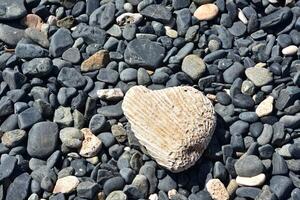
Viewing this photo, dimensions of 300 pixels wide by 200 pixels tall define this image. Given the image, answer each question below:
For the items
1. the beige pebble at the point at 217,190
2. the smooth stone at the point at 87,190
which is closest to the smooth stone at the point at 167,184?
the beige pebble at the point at 217,190

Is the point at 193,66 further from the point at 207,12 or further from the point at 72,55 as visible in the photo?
the point at 72,55

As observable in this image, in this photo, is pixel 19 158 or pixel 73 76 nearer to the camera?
pixel 19 158

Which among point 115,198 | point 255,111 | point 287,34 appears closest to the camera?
point 115,198

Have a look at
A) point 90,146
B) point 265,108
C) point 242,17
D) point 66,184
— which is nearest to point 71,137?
point 90,146

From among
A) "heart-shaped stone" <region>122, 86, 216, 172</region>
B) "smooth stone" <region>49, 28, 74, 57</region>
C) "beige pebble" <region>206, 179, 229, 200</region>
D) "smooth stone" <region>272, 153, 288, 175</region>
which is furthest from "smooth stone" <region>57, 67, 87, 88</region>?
"smooth stone" <region>272, 153, 288, 175</region>

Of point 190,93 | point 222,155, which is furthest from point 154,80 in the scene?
point 222,155

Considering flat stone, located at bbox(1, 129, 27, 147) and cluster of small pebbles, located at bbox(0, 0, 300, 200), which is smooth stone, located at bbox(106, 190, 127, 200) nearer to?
cluster of small pebbles, located at bbox(0, 0, 300, 200)

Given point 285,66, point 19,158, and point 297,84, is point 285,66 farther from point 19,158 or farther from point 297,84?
point 19,158
